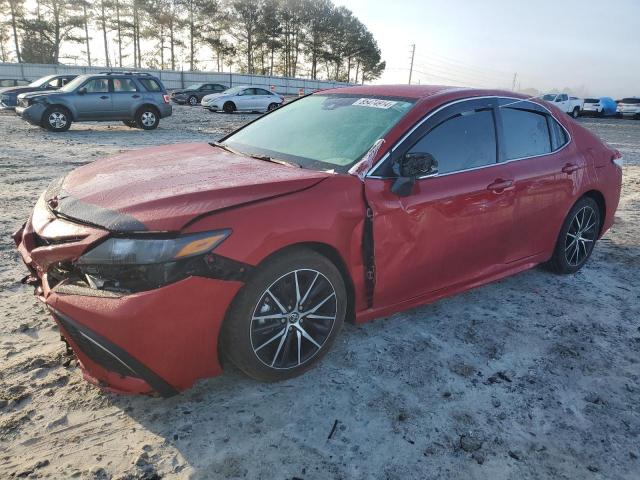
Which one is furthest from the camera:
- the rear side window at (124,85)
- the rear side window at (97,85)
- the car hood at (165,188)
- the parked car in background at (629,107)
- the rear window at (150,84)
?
the parked car in background at (629,107)

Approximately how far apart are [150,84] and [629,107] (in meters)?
34.5

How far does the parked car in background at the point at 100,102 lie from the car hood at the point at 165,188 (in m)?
12.2

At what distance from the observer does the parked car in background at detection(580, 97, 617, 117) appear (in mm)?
35719

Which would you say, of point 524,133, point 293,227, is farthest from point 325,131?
point 524,133

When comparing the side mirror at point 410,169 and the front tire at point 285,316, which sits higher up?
the side mirror at point 410,169

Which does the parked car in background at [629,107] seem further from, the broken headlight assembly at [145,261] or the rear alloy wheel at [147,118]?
the broken headlight assembly at [145,261]

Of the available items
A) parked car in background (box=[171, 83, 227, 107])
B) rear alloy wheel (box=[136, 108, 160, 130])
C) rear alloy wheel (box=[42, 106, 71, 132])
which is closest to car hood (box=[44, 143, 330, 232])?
rear alloy wheel (box=[42, 106, 71, 132])

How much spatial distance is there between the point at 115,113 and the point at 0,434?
1384 centimetres

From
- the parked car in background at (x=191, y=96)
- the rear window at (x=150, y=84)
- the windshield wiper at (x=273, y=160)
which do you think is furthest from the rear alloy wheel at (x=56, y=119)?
the parked car in background at (x=191, y=96)

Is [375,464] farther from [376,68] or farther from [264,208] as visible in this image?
[376,68]

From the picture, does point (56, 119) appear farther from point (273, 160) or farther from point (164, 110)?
point (273, 160)

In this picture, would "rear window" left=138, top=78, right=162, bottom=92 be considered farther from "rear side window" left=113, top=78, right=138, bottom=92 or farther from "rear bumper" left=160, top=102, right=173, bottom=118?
"rear bumper" left=160, top=102, right=173, bottom=118

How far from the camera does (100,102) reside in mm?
14195

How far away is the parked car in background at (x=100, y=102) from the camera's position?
13391 mm
